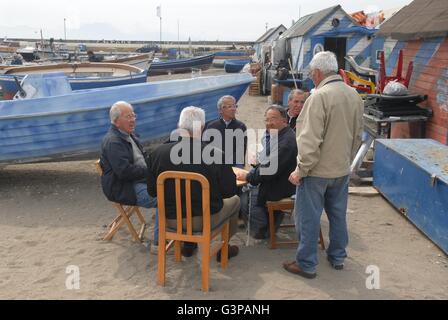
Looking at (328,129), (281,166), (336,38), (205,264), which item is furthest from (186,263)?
(336,38)

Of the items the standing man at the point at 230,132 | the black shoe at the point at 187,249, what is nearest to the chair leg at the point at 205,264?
the black shoe at the point at 187,249

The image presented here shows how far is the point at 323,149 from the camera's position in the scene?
3.37 m

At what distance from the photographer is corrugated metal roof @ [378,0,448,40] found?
6.22 meters

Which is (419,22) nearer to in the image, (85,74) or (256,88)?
(85,74)

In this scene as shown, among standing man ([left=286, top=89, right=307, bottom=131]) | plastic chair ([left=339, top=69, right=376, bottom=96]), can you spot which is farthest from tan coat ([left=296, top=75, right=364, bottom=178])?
plastic chair ([left=339, top=69, right=376, bottom=96])

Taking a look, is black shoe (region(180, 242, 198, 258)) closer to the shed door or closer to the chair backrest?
the chair backrest

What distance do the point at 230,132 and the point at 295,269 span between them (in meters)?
2.06

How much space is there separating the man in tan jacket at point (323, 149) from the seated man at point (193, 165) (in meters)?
0.58

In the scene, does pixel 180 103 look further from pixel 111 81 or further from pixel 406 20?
pixel 111 81

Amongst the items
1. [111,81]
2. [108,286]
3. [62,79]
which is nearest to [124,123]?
[108,286]

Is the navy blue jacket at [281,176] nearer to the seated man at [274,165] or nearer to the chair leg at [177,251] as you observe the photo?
the seated man at [274,165]

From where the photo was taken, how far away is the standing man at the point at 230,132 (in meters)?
5.13

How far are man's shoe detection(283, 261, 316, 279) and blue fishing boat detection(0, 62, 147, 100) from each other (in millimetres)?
9844

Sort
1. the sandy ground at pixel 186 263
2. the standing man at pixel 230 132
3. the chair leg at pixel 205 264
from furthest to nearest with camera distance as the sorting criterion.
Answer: the standing man at pixel 230 132 < the sandy ground at pixel 186 263 < the chair leg at pixel 205 264
